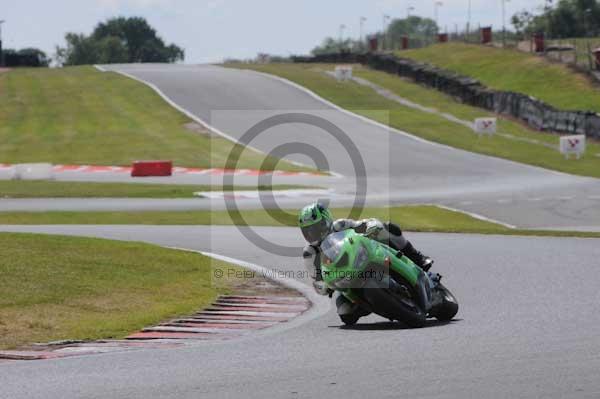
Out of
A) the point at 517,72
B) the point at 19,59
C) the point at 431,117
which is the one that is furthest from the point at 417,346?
the point at 19,59

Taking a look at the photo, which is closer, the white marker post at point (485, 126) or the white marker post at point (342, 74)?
the white marker post at point (485, 126)

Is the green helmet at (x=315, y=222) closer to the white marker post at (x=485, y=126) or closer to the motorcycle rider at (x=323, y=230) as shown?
the motorcycle rider at (x=323, y=230)

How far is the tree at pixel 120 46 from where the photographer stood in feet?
557

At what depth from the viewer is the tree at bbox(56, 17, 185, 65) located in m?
170

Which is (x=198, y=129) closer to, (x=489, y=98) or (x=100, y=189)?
(x=489, y=98)

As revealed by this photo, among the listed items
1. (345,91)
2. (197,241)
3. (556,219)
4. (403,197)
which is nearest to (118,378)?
(197,241)

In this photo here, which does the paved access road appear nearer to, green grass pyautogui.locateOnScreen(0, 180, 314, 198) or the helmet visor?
the helmet visor

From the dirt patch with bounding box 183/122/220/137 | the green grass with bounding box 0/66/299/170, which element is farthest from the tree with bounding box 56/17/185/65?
the dirt patch with bounding box 183/122/220/137

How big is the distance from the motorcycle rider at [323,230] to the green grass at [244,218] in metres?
13.2

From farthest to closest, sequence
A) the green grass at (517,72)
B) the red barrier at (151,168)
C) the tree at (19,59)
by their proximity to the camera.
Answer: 1. the tree at (19,59)
2. the green grass at (517,72)
3. the red barrier at (151,168)

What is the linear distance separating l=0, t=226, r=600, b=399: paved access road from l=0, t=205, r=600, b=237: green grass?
43.0 ft

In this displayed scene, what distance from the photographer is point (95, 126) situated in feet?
188

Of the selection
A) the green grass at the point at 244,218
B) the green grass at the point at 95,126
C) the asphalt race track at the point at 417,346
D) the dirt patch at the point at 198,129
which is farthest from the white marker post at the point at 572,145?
the dirt patch at the point at 198,129

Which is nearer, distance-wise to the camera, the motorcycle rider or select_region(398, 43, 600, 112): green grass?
the motorcycle rider
